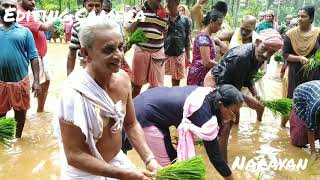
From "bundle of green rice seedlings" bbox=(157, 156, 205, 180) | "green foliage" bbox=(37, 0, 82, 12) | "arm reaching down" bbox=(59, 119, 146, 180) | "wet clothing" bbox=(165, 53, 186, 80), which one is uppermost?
"arm reaching down" bbox=(59, 119, 146, 180)

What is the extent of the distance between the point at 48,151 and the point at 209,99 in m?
2.32

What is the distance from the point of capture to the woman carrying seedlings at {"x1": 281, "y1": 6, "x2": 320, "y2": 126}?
5.50 m

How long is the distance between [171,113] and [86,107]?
4.13 feet

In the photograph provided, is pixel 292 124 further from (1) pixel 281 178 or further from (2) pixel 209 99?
(2) pixel 209 99

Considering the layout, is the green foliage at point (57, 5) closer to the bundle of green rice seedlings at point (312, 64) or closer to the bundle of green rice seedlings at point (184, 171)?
the bundle of green rice seedlings at point (312, 64)

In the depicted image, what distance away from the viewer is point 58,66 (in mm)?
10617

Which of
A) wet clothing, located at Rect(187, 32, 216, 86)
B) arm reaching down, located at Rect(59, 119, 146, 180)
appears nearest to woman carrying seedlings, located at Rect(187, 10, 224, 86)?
wet clothing, located at Rect(187, 32, 216, 86)

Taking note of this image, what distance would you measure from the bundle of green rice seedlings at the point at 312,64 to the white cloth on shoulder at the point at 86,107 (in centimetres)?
354

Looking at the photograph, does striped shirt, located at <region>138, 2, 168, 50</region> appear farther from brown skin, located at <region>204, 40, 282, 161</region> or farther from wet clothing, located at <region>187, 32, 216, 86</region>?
brown skin, located at <region>204, 40, 282, 161</region>

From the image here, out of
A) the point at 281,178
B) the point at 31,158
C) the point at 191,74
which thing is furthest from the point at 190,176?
the point at 191,74

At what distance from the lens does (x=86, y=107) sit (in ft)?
6.49

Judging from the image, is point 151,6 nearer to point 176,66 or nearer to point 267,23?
point 176,66

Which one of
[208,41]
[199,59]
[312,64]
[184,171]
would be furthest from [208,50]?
[184,171]

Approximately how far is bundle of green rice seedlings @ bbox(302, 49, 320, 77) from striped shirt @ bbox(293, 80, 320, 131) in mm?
565
